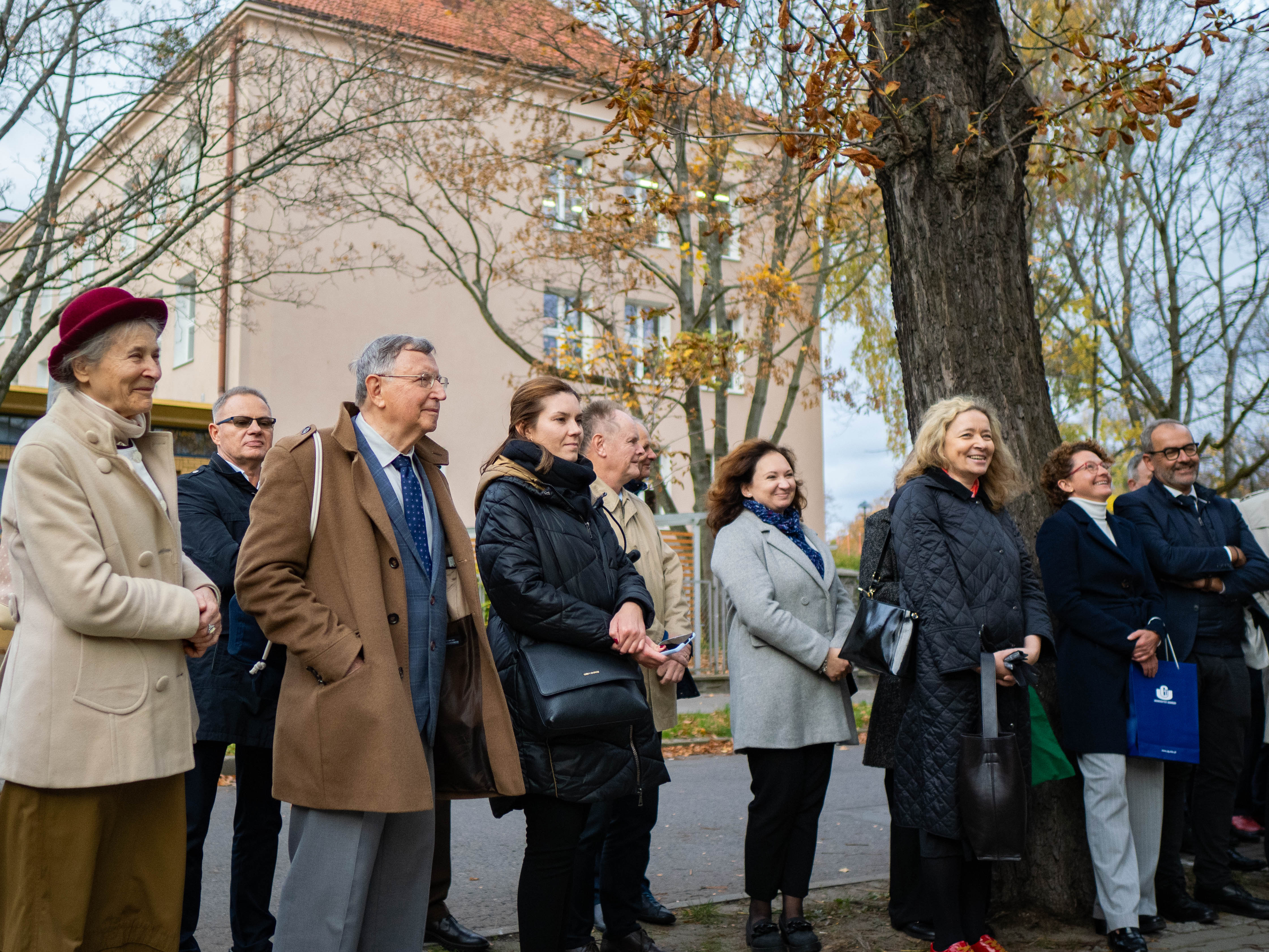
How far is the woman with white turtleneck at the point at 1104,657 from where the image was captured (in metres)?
5.27

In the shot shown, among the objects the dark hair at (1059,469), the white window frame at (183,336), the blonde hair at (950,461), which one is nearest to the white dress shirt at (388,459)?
the blonde hair at (950,461)

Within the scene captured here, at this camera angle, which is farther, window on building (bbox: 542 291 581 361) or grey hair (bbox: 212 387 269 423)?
window on building (bbox: 542 291 581 361)

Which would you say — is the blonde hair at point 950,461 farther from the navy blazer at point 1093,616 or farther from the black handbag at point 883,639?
the black handbag at point 883,639

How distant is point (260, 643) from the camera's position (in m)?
3.67

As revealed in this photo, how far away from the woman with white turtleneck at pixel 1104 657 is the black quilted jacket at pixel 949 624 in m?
0.42

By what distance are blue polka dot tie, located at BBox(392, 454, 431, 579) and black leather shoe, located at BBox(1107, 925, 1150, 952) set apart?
3.35 m

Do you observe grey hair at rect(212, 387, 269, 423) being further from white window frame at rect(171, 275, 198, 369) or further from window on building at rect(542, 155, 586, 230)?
white window frame at rect(171, 275, 198, 369)

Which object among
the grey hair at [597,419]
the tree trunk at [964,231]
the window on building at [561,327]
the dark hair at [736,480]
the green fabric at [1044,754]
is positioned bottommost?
the green fabric at [1044,754]

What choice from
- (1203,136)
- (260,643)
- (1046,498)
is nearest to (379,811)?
(260,643)

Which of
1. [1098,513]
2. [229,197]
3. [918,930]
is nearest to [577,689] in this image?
[918,930]

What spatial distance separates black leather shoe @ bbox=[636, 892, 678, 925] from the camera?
5.34m

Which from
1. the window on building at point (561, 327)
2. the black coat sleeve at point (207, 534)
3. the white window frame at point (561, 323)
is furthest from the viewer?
the white window frame at point (561, 323)

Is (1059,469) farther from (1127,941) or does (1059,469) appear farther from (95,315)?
(95,315)

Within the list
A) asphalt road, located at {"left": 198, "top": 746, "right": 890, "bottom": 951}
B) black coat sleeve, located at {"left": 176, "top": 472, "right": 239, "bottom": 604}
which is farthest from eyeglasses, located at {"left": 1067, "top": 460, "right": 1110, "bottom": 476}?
black coat sleeve, located at {"left": 176, "top": 472, "right": 239, "bottom": 604}
